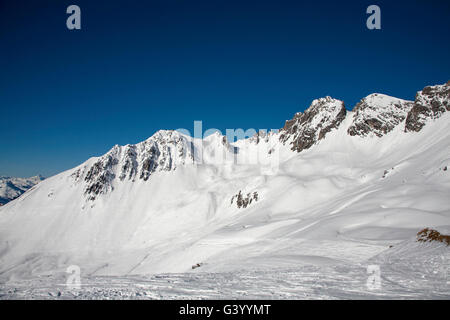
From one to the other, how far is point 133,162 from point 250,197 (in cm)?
9862

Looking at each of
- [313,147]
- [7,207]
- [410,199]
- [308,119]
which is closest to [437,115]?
[313,147]

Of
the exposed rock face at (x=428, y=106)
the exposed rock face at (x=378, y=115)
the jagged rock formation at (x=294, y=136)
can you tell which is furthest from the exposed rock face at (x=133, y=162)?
the exposed rock face at (x=428, y=106)

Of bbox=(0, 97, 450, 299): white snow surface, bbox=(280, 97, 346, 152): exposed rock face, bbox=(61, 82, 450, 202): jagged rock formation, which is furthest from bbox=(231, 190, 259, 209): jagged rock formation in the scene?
bbox=(280, 97, 346, 152): exposed rock face

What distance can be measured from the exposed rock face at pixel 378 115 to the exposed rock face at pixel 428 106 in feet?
46.2

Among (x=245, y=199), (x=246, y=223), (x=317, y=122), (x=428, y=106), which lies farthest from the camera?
(x=317, y=122)

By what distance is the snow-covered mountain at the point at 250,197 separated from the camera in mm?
30441

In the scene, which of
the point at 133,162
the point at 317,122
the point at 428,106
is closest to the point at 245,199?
the point at 317,122

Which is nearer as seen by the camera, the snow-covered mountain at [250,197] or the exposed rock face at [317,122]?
the snow-covered mountain at [250,197]

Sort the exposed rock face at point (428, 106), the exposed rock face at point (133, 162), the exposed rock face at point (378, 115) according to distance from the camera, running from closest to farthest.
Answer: the exposed rock face at point (428, 106) → the exposed rock face at point (378, 115) → the exposed rock face at point (133, 162)

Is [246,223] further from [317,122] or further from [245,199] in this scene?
[317,122]

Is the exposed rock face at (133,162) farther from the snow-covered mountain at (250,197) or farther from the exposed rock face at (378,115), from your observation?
the exposed rock face at (378,115)

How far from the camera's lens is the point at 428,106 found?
306 feet
